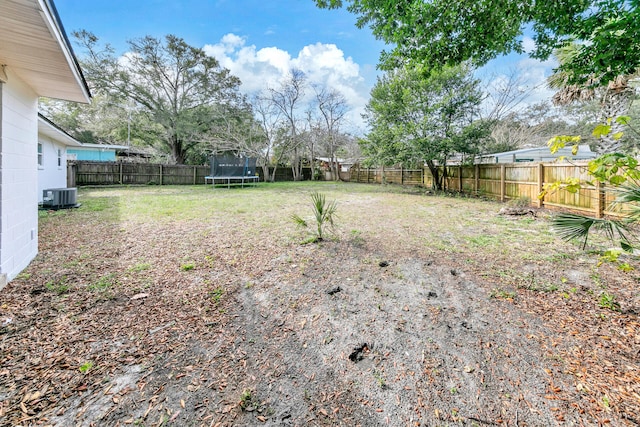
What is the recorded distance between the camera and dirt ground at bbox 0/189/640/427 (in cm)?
151

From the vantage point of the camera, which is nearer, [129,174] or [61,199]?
[61,199]

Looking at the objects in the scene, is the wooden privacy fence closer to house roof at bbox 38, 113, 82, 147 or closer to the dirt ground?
house roof at bbox 38, 113, 82, 147

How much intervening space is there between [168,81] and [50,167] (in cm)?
1197

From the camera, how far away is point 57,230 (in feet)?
16.3

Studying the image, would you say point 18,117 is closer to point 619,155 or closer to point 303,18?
point 619,155

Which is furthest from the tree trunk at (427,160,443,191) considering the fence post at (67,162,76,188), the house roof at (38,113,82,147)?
the fence post at (67,162,76,188)

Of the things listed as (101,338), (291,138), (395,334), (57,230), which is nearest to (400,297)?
(395,334)

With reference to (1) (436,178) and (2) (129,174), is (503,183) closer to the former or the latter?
(1) (436,178)

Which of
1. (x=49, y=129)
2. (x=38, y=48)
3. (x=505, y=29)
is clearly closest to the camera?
(x=38, y=48)

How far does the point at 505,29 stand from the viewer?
4.20 m

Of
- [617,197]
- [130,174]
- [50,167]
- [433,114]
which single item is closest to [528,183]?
[433,114]

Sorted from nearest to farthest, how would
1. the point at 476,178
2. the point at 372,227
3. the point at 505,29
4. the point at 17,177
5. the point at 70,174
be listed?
the point at 17,177 → the point at 505,29 → the point at 372,227 → the point at 476,178 → the point at 70,174

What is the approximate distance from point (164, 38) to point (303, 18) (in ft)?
45.7

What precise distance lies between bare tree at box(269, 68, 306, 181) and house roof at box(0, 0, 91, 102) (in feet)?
54.5
